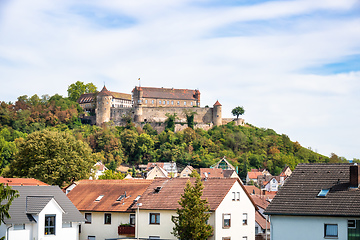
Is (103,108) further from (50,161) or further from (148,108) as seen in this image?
(50,161)

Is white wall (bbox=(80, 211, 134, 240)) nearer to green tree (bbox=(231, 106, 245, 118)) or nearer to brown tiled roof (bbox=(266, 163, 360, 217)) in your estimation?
brown tiled roof (bbox=(266, 163, 360, 217))

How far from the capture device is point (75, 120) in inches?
5625

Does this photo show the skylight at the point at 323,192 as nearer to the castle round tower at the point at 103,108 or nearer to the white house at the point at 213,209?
the white house at the point at 213,209

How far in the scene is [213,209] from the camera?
35406 millimetres

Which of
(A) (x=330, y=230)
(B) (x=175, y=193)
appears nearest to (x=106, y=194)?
(B) (x=175, y=193)

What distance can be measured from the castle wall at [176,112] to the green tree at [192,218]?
11175 centimetres

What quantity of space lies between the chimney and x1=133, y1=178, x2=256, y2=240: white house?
9869 millimetres

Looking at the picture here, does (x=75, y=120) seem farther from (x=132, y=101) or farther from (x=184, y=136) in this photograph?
(x=184, y=136)

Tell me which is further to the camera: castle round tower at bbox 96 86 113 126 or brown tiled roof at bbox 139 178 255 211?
castle round tower at bbox 96 86 113 126

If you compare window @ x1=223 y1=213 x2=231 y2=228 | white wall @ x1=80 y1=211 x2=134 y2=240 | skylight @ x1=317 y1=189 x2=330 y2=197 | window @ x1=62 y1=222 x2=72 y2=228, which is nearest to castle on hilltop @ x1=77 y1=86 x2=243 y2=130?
white wall @ x1=80 y1=211 x2=134 y2=240

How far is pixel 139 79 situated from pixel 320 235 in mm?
129070

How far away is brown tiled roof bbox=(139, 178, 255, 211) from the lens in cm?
3669

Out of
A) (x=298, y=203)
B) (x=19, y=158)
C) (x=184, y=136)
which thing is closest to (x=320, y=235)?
(x=298, y=203)

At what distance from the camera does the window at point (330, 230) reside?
90.5ft
